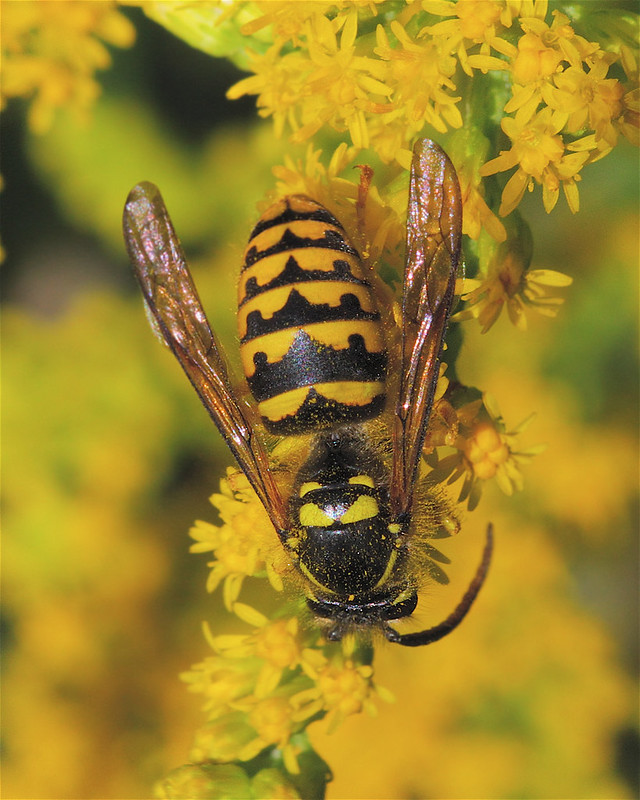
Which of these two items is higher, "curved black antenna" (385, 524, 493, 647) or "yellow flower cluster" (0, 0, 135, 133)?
"yellow flower cluster" (0, 0, 135, 133)

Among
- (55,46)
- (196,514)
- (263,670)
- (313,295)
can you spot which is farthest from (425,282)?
(196,514)

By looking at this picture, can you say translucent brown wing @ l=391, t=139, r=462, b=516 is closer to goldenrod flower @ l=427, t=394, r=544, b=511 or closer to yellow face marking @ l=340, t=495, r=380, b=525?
yellow face marking @ l=340, t=495, r=380, b=525

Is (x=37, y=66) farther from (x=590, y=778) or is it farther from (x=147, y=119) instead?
(x=590, y=778)

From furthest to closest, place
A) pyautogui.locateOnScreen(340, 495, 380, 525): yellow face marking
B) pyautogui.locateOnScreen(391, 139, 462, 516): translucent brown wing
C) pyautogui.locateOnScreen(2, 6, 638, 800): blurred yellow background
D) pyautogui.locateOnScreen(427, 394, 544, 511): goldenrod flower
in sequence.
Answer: pyautogui.locateOnScreen(2, 6, 638, 800): blurred yellow background, pyautogui.locateOnScreen(427, 394, 544, 511): goldenrod flower, pyautogui.locateOnScreen(340, 495, 380, 525): yellow face marking, pyautogui.locateOnScreen(391, 139, 462, 516): translucent brown wing

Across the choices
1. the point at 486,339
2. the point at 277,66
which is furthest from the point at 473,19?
the point at 486,339

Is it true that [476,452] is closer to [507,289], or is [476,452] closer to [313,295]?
[507,289]

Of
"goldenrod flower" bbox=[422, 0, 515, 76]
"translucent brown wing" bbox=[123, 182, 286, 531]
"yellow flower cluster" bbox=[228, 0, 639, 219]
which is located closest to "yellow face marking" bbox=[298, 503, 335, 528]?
"translucent brown wing" bbox=[123, 182, 286, 531]
